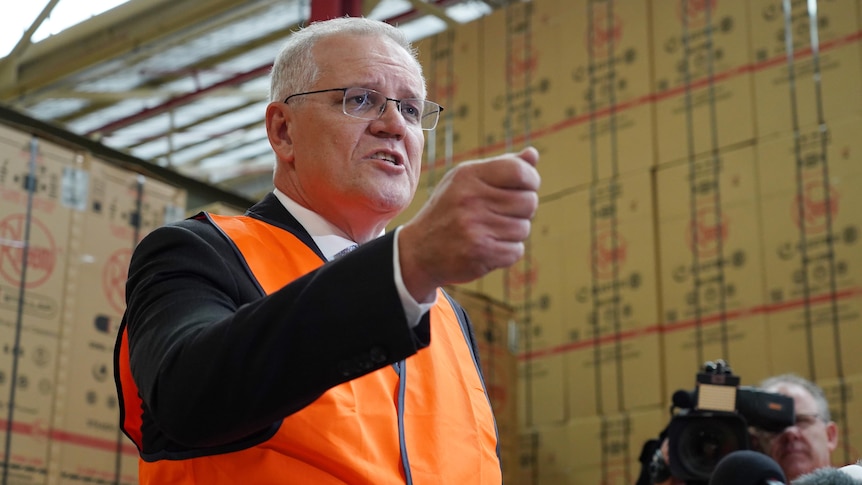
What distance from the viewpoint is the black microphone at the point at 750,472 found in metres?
1.90

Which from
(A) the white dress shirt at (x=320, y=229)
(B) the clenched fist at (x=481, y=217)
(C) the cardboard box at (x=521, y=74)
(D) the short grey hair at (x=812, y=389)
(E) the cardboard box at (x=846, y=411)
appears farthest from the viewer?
(C) the cardboard box at (x=521, y=74)

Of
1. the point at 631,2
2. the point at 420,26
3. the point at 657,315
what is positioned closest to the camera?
the point at 657,315

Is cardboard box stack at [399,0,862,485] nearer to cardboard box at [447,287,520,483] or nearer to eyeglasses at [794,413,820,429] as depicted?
cardboard box at [447,287,520,483]

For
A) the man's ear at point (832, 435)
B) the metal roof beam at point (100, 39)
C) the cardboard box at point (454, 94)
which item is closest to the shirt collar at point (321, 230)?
the man's ear at point (832, 435)

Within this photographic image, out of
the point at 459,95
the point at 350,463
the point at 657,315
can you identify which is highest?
the point at 459,95

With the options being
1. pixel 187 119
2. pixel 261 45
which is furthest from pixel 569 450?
pixel 187 119

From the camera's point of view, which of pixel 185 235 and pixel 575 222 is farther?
pixel 575 222

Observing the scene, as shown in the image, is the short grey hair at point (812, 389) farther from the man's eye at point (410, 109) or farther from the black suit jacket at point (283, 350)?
the black suit jacket at point (283, 350)

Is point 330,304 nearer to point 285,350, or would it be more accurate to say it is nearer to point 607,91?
point 285,350

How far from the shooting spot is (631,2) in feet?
17.2

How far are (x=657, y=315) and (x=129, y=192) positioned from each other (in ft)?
7.06

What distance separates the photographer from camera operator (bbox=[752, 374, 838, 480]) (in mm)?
4043

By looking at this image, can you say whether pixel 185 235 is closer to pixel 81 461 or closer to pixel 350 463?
pixel 350 463

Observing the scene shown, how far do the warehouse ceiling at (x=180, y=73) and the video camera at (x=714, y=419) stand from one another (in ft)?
10.8
